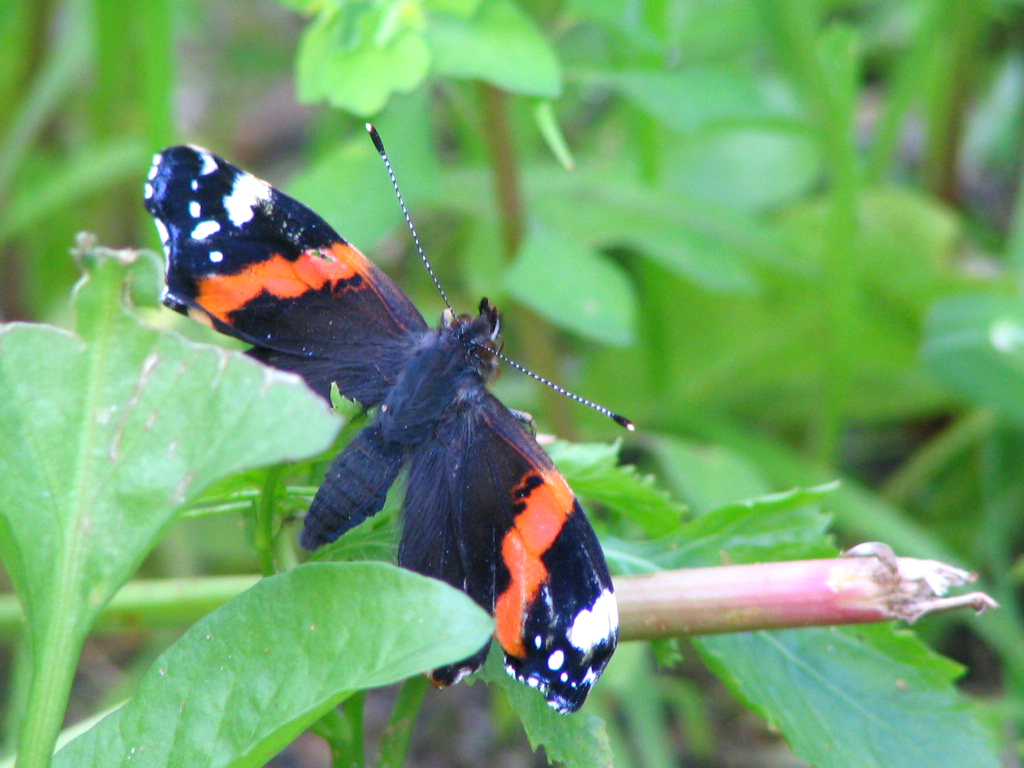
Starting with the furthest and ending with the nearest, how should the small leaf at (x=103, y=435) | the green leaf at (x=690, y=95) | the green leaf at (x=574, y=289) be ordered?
1. the green leaf at (x=690, y=95)
2. the green leaf at (x=574, y=289)
3. the small leaf at (x=103, y=435)

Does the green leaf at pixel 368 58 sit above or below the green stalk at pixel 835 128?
above

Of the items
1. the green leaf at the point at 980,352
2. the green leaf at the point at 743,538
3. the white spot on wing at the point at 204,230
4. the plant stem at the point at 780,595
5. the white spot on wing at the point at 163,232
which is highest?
the white spot on wing at the point at 163,232

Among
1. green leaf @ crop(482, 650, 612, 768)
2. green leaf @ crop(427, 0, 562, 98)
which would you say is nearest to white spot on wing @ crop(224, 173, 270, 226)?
green leaf @ crop(427, 0, 562, 98)

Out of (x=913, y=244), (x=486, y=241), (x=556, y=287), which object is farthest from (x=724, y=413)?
(x=556, y=287)

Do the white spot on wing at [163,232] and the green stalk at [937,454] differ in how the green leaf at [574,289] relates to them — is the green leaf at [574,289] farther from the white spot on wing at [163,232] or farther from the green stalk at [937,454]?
the green stalk at [937,454]

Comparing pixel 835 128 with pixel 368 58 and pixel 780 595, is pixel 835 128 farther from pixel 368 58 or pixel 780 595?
pixel 780 595

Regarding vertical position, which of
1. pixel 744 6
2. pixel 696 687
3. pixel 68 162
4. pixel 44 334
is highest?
pixel 44 334

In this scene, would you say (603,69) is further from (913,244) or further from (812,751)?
(812,751)

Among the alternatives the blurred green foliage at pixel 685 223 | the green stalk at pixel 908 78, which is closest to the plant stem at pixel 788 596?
the blurred green foliage at pixel 685 223
